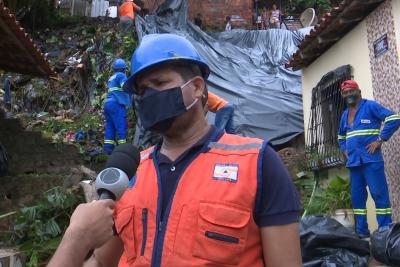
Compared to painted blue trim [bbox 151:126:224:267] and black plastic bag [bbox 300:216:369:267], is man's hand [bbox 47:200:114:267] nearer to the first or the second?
painted blue trim [bbox 151:126:224:267]

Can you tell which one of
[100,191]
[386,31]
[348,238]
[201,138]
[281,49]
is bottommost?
[348,238]

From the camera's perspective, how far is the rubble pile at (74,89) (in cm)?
1075

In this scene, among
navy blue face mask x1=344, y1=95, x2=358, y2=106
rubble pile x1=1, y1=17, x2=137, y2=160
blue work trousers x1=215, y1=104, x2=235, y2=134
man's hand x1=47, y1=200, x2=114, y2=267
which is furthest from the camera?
rubble pile x1=1, y1=17, x2=137, y2=160

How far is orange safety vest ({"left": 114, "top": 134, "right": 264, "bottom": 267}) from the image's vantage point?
1.57 m

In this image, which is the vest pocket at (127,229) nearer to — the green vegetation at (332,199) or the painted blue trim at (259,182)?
the painted blue trim at (259,182)

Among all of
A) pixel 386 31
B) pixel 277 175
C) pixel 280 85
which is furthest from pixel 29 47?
pixel 277 175

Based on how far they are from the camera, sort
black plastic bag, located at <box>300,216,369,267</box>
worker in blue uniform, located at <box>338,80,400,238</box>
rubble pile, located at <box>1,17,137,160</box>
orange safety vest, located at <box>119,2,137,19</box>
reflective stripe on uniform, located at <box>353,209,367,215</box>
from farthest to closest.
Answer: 1. orange safety vest, located at <box>119,2,137,19</box>
2. rubble pile, located at <box>1,17,137,160</box>
3. reflective stripe on uniform, located at <box>353,209,367,215</box>
4. worker in blue uniform, located at <box>338,80,400,238</box>
5. black plastic bag, located at <box>300,216,369,267</box>

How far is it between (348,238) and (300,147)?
565 cm

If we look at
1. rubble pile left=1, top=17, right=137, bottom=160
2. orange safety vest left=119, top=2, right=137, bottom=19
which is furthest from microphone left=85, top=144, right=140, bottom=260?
orange safety vest left=119, top=2, right=137, bottom=19

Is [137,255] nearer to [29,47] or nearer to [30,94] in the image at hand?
[29,47]

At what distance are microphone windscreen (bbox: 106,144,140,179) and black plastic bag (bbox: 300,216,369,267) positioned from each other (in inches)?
131

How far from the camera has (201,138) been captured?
1835 millimetres

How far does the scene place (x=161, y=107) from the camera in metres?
1.83

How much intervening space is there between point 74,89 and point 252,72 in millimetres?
4639
